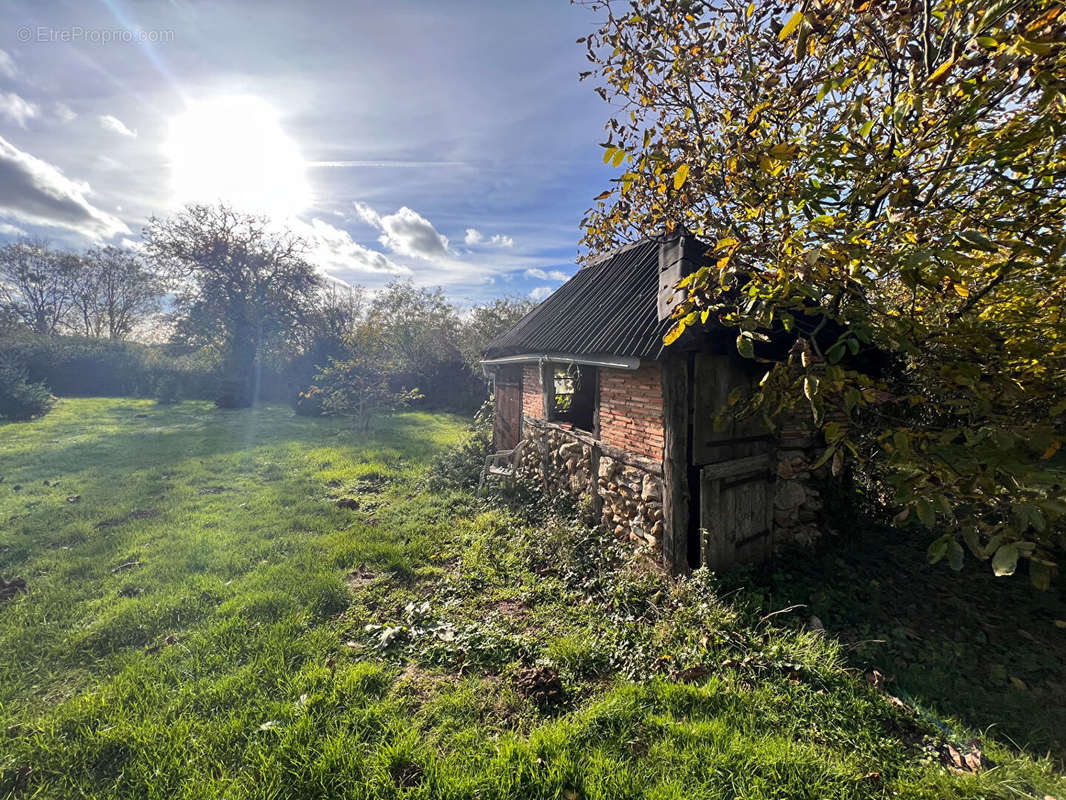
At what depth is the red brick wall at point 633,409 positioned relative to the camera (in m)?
4.81

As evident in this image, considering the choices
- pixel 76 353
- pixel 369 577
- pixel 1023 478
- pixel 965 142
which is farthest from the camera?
pixel 76 353

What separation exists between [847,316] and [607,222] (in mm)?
3417

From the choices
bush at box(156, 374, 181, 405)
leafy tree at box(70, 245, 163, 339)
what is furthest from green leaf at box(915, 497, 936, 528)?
leafy tree at box(70, 245, 163, 339)

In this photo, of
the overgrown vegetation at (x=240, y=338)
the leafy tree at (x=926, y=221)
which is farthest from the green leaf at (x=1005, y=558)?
the overgrown vegetation at (x=240, y=338)

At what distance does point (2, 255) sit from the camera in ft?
83.1

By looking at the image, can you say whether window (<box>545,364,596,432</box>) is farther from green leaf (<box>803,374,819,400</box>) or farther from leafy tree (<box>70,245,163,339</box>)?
leafy tree (<box>70,245,163,339</box>)

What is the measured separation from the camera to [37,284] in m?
26.7

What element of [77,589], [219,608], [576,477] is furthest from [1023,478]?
[77,589]

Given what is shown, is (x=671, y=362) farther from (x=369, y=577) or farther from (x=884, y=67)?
(x=369, y=577)

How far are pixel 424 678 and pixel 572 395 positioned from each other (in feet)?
16.3

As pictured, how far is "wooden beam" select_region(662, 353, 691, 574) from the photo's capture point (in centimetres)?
458

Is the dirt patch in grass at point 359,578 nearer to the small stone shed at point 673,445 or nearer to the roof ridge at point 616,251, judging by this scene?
the small stone shed at point 673,445

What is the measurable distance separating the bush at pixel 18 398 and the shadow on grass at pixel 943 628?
23.6 meters

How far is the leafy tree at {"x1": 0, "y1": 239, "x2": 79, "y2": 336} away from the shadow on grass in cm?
3920
